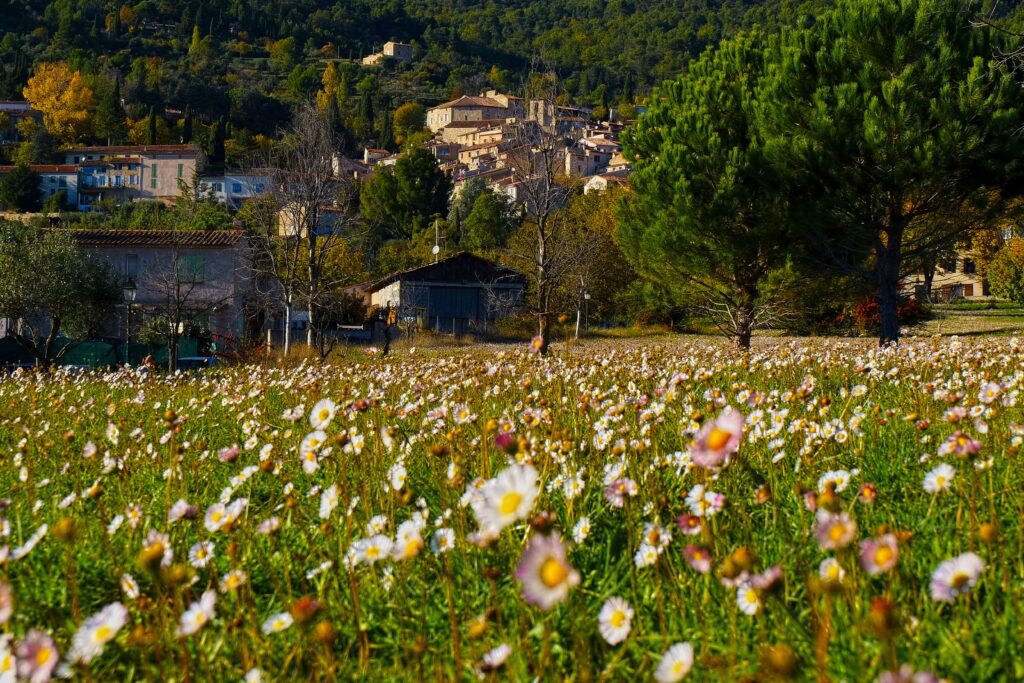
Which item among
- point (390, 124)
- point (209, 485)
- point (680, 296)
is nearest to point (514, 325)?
point (680, 296)

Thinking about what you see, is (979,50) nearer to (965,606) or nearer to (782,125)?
(782,125)

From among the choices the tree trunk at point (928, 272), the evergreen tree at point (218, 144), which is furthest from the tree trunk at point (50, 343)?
the evergreen tree at point (218, 144)

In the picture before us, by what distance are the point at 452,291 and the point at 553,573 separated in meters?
42.6

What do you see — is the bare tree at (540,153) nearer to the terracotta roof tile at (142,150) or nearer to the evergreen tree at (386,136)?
the terracotta roof tile at (142,150)

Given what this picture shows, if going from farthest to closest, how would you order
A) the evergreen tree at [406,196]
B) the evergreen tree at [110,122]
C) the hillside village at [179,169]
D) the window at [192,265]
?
1. the evergreen tree at [110,122]
2. the hillside village at [179,169]
3. the evergreen tree at [406,196]
4. the window at [192,265]

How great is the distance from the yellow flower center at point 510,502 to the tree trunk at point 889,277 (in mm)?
16150

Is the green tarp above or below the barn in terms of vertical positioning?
below

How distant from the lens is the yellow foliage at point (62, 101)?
11712 centimetres

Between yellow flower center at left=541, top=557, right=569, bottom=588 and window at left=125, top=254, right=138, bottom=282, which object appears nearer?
yellow flower center at left=541, top=557, right=569, bottom=588

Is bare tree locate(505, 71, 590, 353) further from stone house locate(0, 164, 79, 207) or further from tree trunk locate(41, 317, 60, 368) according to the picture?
stone house locate(0, 164, 79, 207)

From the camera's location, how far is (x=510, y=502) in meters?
1.36

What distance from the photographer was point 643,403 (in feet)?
11.6

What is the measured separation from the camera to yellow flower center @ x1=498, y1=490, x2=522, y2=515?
134 centimetres

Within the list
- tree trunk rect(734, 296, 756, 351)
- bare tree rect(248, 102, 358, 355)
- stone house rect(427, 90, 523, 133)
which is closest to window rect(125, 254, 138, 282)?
bare tree rect(248, 102, 358, 355)
